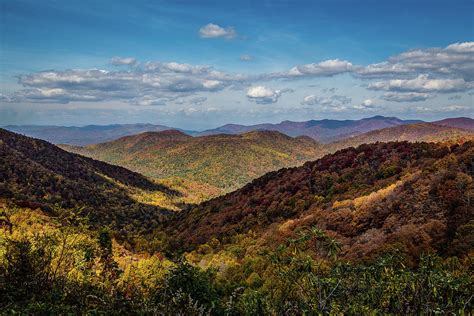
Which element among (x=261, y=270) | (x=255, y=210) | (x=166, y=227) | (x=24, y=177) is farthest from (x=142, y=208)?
(x=261, y=270)

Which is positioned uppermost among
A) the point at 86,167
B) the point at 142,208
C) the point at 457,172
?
the point at 457,172

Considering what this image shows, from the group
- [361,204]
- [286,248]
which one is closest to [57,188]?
[361,204]

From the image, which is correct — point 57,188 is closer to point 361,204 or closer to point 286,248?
point 361,204

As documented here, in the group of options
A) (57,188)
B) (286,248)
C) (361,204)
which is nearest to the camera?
(286,248)

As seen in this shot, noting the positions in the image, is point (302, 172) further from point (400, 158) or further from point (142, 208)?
point (142, 208)

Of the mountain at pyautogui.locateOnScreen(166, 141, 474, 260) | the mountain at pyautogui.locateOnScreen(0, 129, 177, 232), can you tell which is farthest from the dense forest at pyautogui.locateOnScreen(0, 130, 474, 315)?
the mountain at pyautogui.locateOnScreen(0, 129, 177, 232)

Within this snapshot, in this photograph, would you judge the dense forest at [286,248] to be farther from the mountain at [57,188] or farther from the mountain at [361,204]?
the mountain at [57,188]

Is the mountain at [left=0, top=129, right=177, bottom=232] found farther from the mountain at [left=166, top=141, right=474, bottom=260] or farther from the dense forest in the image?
the mountain at [left=166, top=141, right=474, bottom=260]
